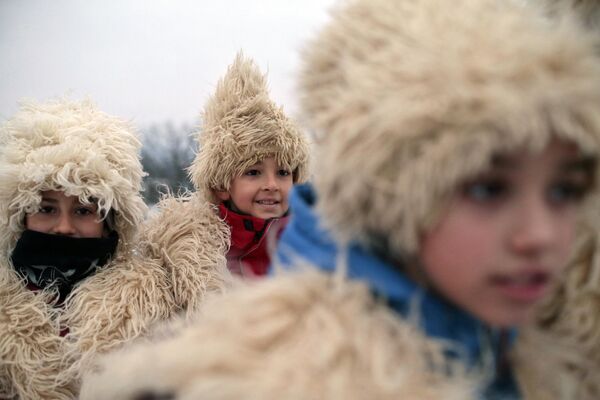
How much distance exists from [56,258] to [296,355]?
4.29 ft

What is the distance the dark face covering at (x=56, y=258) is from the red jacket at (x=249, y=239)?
0.62 meters

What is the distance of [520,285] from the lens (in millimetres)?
723

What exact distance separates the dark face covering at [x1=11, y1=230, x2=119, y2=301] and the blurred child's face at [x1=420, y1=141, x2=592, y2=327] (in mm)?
1361

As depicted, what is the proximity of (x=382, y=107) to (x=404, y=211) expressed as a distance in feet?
0.44

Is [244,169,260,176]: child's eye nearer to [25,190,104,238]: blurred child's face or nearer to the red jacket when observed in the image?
the red jacket

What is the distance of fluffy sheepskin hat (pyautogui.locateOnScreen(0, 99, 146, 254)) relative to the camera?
5.78 ft

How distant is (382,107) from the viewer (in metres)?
0.70

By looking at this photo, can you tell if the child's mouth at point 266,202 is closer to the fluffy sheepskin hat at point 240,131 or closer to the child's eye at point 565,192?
the fluffy sheepskin hat at point 240,131

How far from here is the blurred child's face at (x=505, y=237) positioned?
27.4 inches

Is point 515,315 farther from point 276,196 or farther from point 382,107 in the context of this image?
point 276,196

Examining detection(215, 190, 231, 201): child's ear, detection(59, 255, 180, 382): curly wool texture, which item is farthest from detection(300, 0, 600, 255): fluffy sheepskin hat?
detection(215, 190, 231, 201): child's ear

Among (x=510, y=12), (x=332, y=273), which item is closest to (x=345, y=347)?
(x=332, y=273)

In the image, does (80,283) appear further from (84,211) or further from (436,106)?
(436,106)

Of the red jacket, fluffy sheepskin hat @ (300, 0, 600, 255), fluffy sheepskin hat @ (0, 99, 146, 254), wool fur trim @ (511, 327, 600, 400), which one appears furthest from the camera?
the red jacket
